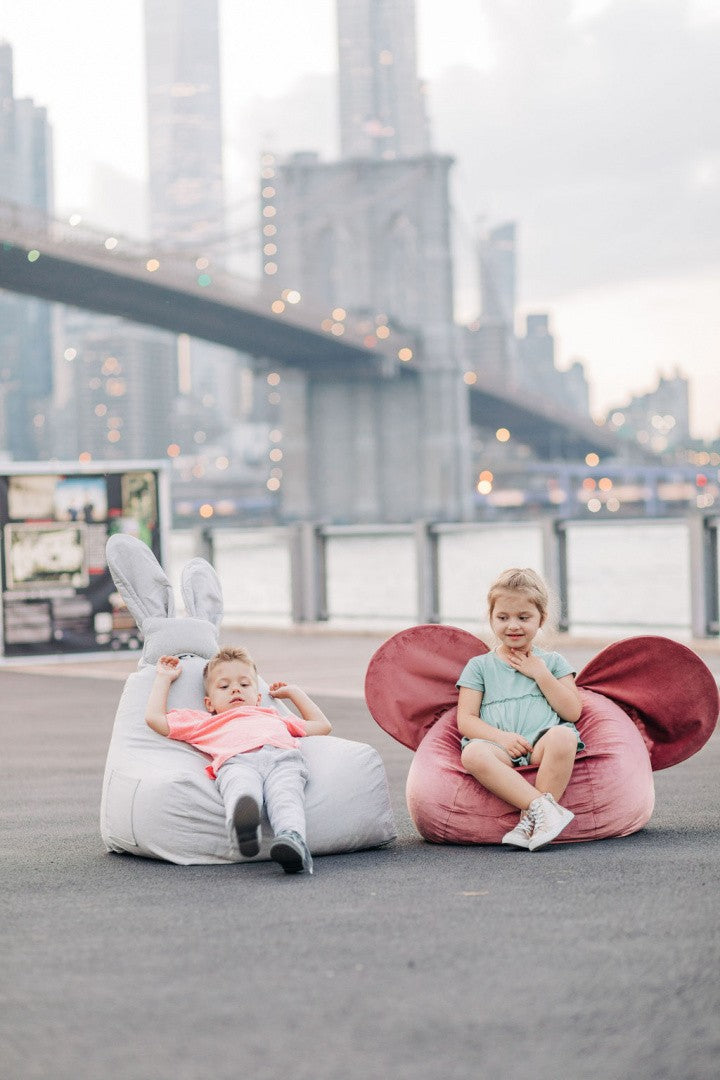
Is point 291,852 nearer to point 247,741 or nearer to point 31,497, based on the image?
point 247,741

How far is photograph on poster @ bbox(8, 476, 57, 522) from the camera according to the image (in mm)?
10930

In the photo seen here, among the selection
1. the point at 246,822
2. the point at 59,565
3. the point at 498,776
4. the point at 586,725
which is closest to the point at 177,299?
the point at 59,565

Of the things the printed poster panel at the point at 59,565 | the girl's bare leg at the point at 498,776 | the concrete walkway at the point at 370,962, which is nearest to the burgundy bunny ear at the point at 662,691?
the concrete walkway at the point at 370,962

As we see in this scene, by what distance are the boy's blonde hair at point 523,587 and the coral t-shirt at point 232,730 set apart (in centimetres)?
65

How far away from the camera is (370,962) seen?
2926 mm

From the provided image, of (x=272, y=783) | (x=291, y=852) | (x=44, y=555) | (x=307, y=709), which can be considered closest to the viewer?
(x=291, y=852)

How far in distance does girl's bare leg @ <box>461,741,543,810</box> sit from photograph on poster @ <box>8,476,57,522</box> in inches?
286

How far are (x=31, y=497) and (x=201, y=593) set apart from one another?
638cm

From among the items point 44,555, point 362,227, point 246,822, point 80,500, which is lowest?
point 246,822

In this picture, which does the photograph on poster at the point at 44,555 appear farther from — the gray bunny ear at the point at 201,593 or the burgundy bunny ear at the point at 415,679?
the burgundy bunny ear at the point at 415,679

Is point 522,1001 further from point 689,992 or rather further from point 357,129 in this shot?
point 357,129

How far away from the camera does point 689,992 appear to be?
105 inches

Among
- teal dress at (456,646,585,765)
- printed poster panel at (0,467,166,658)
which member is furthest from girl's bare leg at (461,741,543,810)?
printed poster panel at (0,467,166,658)

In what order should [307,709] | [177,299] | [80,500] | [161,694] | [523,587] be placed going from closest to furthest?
[523,587] → [161,694] → [307,709] → [80,500] → [177,299]
